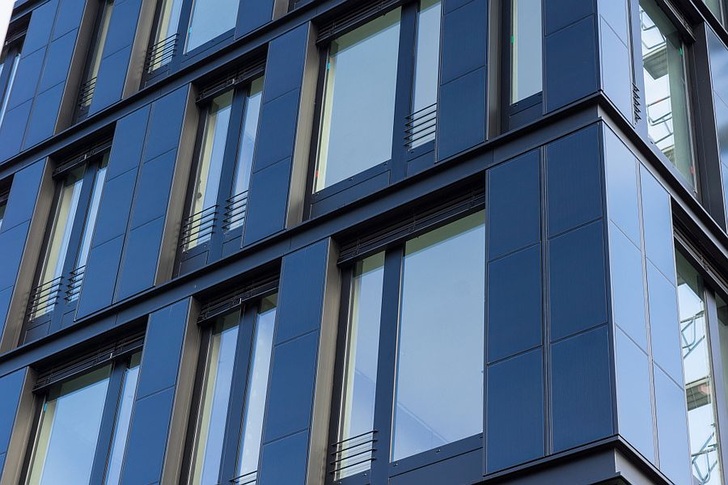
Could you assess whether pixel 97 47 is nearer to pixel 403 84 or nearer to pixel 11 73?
pixel 11 73

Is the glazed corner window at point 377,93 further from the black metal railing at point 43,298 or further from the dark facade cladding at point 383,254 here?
the black metal railing at point 43,298

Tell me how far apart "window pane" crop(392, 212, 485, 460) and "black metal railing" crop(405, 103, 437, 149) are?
1.83 meters

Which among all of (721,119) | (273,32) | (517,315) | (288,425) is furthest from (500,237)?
(273,32)

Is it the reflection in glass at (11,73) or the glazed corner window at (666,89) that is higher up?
the reflection in glass at (11,73)

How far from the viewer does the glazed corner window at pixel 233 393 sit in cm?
2116

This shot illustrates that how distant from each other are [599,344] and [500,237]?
2.62 metres

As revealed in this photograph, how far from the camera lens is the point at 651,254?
747 inches

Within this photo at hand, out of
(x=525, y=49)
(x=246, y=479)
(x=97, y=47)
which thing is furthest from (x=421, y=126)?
(x=97, y=47)

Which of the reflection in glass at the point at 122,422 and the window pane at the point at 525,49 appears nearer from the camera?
the window pane at the point at 525,49

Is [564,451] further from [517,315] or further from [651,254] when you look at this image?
[651,254]

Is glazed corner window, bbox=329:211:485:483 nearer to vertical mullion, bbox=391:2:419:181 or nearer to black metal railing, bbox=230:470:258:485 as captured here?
black metal railing, bbox=230:470:258:485

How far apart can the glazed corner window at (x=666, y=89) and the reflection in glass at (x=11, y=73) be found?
1522 centimetres

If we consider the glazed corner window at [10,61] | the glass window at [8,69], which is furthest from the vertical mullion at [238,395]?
the glazed corner window at [10,61]

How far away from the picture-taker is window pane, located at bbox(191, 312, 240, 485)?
2156cm
